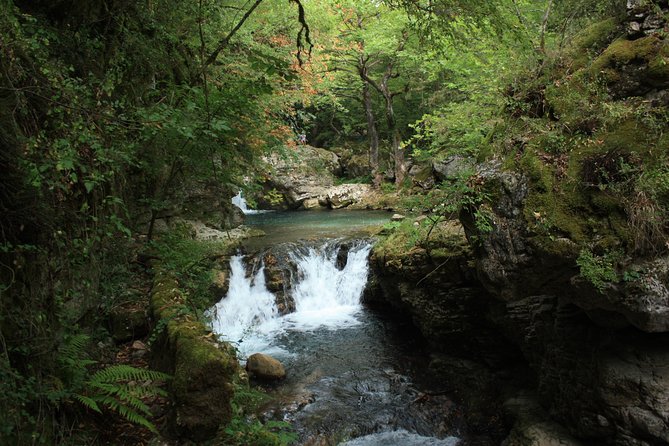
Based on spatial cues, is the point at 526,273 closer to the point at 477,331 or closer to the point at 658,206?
the point at 658,206

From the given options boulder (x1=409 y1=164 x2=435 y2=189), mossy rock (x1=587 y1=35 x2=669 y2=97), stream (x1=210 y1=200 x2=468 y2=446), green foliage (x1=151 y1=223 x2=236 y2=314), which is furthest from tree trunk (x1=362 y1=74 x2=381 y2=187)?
mossy rock (x1=587 y1=35 x2=669 y2=97)

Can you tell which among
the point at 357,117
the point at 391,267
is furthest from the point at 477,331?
the point at 357,117

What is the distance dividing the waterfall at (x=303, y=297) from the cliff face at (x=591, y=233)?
5.42m

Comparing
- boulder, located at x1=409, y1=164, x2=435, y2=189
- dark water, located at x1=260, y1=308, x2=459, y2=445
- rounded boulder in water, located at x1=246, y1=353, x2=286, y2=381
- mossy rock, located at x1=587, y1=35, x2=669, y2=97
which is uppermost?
mossy rock, located at x1=587, y1=35, x2=669, y2=97

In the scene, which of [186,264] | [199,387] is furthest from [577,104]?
[186,264]

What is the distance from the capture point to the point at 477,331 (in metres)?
7.28

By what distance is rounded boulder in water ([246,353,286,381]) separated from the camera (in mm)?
7258

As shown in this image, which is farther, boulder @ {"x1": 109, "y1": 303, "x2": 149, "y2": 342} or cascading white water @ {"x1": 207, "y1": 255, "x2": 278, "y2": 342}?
cascading white water @ {"x1": 207, "y1": 255, "x2": 278, "y2": 342}

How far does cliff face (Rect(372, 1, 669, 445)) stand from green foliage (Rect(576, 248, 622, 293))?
0.01m

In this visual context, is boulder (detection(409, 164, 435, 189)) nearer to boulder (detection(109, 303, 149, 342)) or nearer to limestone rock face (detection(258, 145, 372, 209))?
limestone rock face (detection(258, 145, 372, 209))

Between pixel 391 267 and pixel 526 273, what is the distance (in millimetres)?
4040

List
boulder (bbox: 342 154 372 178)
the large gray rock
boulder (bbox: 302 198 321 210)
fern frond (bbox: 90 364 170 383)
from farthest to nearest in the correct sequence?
boulder (bbox: 342 154 372 178)
boulder (bbox: 302 198 321 210)
the large gray rock
fern frond (bbox: 90 364 170 383)

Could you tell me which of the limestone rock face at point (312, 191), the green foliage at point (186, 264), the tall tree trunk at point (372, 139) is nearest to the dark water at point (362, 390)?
the green foliage at point (186, 264)

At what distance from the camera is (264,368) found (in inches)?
288
